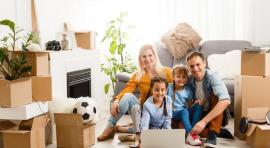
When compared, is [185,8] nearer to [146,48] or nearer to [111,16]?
[111,16]

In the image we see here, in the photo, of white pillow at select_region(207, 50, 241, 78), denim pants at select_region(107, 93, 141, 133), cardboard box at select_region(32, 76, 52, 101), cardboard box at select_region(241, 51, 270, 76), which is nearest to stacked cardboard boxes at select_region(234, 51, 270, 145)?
cardboard box at select_region(241, 51, 270, 76)

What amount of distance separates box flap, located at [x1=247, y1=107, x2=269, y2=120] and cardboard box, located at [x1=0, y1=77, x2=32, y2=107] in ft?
6.01

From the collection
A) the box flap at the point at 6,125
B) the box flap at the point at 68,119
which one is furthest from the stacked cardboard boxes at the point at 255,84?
the box flap at the point at 6,125

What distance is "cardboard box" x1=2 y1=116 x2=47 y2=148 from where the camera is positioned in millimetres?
3244

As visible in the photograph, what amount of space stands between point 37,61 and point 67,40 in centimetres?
97

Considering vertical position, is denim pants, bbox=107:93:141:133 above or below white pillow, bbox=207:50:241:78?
below

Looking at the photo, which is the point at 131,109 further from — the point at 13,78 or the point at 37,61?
the point at 13,78

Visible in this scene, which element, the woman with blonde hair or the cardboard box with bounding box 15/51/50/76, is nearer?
the cardboard box with bounding box 15/51/50/76

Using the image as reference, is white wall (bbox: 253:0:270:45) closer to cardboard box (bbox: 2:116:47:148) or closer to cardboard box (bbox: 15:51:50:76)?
cardboard box (bbox: 15:51:50:76)

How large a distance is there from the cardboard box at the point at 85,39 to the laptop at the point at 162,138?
1.75 m

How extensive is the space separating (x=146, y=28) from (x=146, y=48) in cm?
169

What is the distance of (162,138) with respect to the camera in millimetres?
3389

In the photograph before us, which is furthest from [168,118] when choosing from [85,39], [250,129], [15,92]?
[85,39]

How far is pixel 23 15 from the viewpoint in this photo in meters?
4.08
